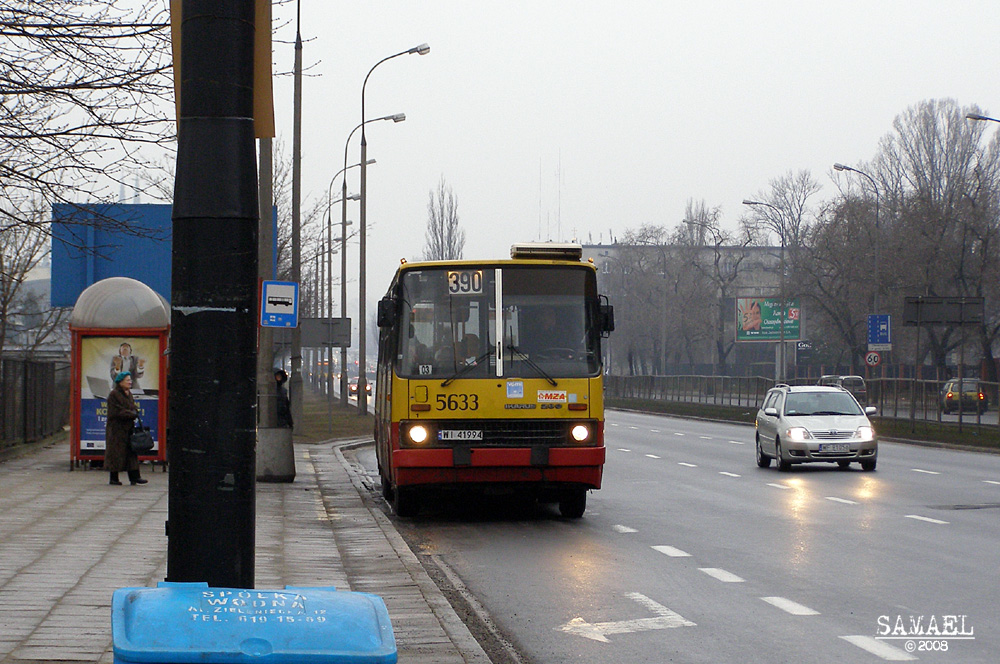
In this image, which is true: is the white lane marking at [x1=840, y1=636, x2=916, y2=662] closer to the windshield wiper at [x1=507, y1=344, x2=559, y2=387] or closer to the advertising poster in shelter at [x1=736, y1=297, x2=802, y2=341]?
the windshield wiper at [x1=507, y1=344, x2=559, y2=387]

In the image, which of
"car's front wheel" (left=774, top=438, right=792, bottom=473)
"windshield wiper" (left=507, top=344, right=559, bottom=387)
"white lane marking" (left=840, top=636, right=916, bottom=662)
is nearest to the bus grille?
"windshield wiper" (left=507, top=344, right=559, bottom=387)

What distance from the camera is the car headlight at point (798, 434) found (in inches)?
930

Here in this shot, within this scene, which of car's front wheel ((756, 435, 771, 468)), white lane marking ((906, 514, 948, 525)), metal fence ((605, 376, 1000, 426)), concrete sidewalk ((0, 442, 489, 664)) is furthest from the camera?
metal fence ((605, 376, 1000, 426))

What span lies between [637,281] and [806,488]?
95.4 m

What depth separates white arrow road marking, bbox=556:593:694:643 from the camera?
8234mm

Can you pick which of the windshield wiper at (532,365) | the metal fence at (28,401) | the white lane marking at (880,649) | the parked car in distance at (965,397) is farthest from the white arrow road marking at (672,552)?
the parked car in distance at (965,397)

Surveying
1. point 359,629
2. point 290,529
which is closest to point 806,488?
point 290,529

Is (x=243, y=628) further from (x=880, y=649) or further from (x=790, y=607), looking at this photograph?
(x=790, y=607)

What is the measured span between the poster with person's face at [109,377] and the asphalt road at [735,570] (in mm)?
6615

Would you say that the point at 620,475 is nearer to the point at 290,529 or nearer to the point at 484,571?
the point at 290,529

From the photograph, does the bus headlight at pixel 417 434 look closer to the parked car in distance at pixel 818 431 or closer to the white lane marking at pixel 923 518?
the white lane marking at pixel 923 518

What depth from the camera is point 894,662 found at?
7238 mm

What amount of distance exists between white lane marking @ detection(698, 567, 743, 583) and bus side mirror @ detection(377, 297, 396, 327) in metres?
5.62

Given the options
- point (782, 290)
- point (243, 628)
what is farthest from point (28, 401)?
point (782, 290)
